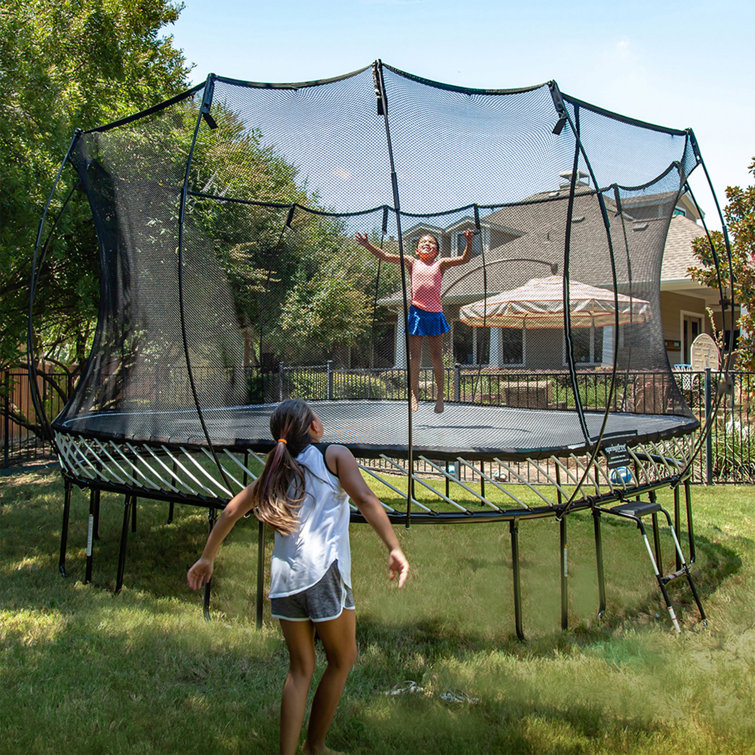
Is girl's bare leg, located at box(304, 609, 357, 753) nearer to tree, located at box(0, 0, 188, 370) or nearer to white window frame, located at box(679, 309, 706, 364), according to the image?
tree, located at box(0, 0, 188, 370)

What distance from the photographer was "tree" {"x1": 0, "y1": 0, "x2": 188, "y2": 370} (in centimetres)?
565

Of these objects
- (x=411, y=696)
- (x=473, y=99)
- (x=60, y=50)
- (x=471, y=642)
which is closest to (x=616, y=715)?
(x=411, y=696)

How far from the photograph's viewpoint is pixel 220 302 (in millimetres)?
4781

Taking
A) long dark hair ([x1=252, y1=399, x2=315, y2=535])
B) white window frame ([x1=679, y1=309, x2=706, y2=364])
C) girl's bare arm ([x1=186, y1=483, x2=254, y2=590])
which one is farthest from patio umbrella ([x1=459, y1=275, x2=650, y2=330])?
white window frame ([x1=679, y1=309, x2=706, y2=364])

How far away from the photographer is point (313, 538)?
2.02 m

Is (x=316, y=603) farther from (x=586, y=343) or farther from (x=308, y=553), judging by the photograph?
(x=586, y=343)

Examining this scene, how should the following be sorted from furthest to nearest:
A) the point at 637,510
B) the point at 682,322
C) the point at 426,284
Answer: the point at 682,322
the point at 426,284
the point at 637,510

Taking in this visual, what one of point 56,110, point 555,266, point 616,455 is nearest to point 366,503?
point 616,455

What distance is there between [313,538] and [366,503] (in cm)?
19

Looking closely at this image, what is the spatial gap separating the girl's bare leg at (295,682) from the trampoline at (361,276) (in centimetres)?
117

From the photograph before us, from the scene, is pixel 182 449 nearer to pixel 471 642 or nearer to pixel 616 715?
pixel 471 642

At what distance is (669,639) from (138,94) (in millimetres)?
8026

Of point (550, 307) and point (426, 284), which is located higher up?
point (426, 284)

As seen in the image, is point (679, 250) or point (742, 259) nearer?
point (742, 259)
